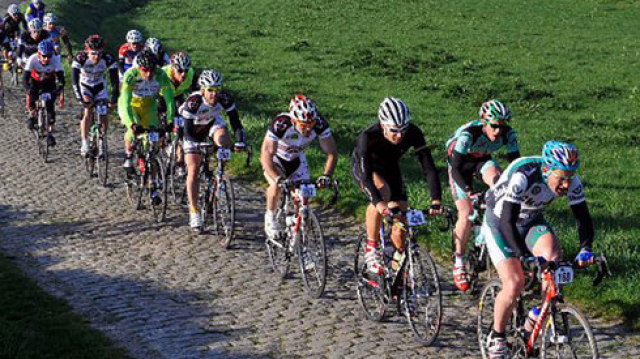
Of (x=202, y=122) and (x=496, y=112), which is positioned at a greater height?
(x=496, y=112)

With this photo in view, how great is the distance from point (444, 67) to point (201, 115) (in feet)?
86.7

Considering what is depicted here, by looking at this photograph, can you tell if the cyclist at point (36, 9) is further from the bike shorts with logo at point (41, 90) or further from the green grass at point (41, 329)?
the green grass at point (41, 329)

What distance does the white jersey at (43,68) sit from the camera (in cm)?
2067

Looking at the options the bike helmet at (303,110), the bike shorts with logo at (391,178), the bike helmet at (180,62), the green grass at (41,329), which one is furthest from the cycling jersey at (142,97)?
the bike shorts with logo at (391,178)

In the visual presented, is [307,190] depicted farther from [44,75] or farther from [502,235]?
[44,75]

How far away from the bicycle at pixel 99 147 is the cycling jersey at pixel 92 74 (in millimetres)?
297

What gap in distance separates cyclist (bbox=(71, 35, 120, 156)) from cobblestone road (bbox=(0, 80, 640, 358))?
136 cm

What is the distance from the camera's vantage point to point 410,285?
10.8 m

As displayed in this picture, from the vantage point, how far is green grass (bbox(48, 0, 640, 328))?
1788 cm

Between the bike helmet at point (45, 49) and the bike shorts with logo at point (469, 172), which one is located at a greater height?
the bike helmet at point (45, 49)

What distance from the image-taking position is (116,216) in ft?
55.2

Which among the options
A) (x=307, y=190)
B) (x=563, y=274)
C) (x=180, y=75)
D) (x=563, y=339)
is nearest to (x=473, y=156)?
(x=307, y=190)

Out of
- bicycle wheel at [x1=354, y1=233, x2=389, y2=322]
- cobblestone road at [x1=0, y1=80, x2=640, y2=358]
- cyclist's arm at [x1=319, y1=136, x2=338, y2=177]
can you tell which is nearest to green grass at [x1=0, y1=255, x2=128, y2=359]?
cobblestone road at [x1=0, y1=80, x2=640, y2=358]

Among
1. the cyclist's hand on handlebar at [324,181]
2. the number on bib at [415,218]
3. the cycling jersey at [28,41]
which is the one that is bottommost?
the number on bib at [415,218]
